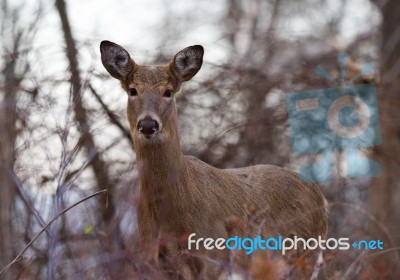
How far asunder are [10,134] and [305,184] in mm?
3480

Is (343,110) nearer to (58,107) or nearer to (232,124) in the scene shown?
(232,124)

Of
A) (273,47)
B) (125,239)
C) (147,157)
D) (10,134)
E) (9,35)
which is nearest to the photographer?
(125,239)

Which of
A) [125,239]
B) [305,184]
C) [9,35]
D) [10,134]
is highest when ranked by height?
[9,35]

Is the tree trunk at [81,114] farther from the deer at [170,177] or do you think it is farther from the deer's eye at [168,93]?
the deer's eye at [168,93]

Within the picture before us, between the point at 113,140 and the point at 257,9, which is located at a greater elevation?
the point at 257,9

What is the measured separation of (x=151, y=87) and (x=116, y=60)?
0.52 m

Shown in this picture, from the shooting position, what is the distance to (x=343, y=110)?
10.9 metres

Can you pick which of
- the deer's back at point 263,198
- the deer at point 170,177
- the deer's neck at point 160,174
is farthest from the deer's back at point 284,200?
the deer's neck at point 160,174

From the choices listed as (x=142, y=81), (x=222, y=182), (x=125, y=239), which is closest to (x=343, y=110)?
(x=222, y=182)

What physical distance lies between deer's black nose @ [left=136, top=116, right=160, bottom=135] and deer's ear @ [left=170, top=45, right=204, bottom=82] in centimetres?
86

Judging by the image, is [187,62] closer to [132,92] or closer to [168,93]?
[168,93]

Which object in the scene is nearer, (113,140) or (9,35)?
→ (9,35)

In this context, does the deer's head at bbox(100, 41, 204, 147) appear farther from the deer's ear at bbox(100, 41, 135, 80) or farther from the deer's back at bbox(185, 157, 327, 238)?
the deer's back at bbox(185, 157, 327, 238)

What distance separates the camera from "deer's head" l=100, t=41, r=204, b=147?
647 cm
